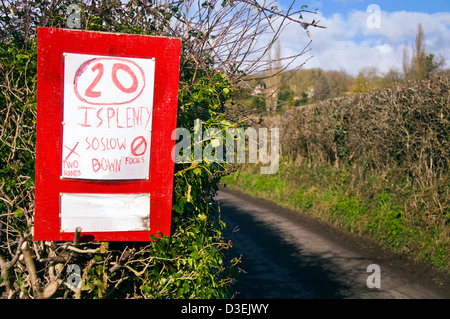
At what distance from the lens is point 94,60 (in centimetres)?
260

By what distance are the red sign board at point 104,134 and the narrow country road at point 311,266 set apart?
3482 mm

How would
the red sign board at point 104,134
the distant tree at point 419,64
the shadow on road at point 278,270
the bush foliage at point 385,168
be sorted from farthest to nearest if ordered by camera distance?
the distant tree at point 419,64 < the bush foliage at point 385,168 < the shadow on road at point 278,270 < the red sign board at point 104,134

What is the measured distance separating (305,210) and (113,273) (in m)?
10.2

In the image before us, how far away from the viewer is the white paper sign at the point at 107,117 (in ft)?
8.45

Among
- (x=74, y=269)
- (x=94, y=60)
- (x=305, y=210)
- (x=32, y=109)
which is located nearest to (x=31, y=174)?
(x=32, y=109)

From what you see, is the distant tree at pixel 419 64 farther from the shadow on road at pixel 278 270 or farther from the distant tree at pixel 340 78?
the shadow on road at pixel 278 270

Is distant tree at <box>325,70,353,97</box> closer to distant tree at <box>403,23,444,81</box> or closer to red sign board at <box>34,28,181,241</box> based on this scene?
distant tree at <box>403,23,444,81</box>

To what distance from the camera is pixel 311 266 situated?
747cm

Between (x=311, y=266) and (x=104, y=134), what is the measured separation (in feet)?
18.7

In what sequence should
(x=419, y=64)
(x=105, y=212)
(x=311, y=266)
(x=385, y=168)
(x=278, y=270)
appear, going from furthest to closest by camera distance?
(x=419, y=64), (x=385, y=168), (x=311, y=266), (x=278, y=270), (x=105, y=212)

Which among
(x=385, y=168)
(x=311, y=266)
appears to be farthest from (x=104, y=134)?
(x=385, y=168)

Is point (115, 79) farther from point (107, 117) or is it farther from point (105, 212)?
point (105, 212)

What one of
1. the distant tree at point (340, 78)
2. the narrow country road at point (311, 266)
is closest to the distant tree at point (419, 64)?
the distant tree at point (340, 78)
